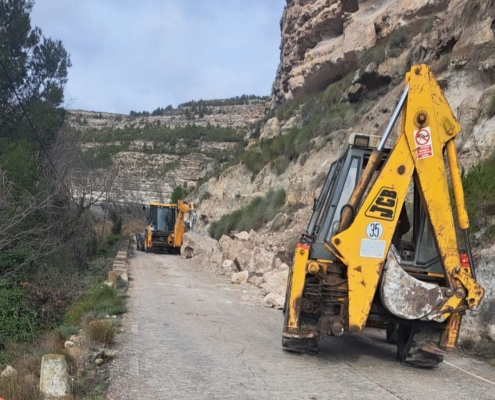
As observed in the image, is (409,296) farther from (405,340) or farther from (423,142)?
(423,142)

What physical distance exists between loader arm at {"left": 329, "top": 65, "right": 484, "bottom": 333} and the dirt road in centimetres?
81

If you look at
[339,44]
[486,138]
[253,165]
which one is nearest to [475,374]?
[486,138]

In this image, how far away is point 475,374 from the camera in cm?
739

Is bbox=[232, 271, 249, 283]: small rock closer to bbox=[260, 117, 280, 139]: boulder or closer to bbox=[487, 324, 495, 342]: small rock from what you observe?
bbox=[487, 324, 495, 342]: small rock

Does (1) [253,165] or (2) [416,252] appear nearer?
(2) [416,252]

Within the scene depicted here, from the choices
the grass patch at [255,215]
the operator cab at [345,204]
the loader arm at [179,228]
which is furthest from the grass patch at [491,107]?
the loader arm at [179,228]

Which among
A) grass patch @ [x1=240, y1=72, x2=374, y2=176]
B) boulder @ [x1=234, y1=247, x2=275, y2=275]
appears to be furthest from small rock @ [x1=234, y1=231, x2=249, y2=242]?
grass patch @ [x1=240, y1=72, x2=374, y2=176]

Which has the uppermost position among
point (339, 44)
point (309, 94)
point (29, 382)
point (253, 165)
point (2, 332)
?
point (339, 44)

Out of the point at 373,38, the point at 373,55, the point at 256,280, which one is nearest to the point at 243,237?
the point at 256,280

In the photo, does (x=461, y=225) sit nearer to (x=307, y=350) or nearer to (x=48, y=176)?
(x=307, y=350)

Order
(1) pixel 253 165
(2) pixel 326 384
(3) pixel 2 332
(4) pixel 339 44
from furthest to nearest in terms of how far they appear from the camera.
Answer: (4) pixel 339 44, (1) pixel 253 165, (3) pixel 2 332, (2) pixel 326 384

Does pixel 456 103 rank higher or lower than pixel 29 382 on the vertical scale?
higher

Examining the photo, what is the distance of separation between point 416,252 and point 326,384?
6.60 ft

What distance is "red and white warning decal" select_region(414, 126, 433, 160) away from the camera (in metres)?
6.67
